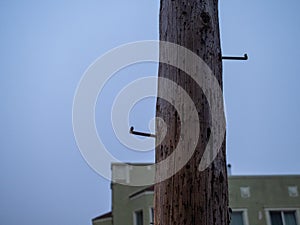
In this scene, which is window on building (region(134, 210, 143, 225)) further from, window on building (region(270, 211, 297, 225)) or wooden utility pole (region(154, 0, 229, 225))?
wooden utility pole (region(154, 0, 229, 225))

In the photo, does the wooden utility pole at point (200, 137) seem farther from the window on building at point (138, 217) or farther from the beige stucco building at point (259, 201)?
the window on building at point (138, 217)

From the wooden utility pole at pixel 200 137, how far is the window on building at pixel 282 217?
7.00m

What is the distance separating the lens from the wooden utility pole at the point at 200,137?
86 cm

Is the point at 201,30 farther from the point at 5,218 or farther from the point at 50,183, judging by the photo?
the point at 50,183

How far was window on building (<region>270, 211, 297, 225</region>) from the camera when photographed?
23.5 feet

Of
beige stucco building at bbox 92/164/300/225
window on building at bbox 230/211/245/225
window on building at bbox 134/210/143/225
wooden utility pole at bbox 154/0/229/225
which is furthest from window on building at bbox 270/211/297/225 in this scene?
wooden utility pole at bbox 154/0/229/225

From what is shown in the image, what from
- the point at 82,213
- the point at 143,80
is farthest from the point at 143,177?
the point at 143,80

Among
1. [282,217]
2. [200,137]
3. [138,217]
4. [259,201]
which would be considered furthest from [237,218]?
[200,137]

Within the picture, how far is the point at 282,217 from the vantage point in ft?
23.8

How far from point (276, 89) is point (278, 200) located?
3305mm

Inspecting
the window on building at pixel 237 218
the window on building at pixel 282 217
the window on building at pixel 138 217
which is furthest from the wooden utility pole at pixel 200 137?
the window on building at pixel 138 217

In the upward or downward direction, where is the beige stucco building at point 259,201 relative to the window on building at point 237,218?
upward

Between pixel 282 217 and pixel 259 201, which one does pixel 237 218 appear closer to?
pixel 259 201

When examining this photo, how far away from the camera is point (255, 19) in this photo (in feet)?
26.2
